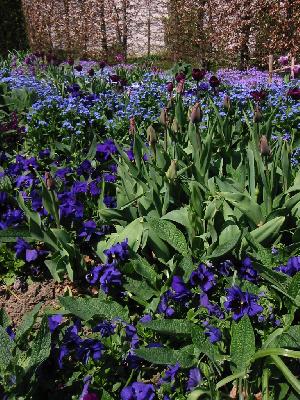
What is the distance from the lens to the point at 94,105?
4.56 meters

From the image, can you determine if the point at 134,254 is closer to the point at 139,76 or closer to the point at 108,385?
the point at 108,385

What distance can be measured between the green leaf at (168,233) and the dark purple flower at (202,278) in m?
0.24

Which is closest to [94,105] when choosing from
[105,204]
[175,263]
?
[105,204]

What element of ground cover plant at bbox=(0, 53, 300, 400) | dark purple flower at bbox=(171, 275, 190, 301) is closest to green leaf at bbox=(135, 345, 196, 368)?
ground cover plant at bbox=(0, 53, 300, 400)

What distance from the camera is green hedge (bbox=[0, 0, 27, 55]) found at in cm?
1065

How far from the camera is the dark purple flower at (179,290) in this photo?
1.96 meters

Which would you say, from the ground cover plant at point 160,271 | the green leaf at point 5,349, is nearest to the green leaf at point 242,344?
the ground cover plant at point 160,271

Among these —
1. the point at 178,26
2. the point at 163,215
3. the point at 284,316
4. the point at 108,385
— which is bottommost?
the point at 108,385

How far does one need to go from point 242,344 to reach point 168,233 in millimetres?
676

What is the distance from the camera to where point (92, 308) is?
200 centimetres

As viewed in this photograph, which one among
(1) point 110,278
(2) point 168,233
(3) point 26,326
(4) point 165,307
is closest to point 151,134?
(2) point 168,233

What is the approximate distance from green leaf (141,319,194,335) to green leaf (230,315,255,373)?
0.16 meters

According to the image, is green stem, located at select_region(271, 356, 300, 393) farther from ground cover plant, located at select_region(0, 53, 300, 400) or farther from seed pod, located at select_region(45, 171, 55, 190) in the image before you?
seed pod, located at select_region(45, 171, 55, 190)

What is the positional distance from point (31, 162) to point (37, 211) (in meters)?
0.48
